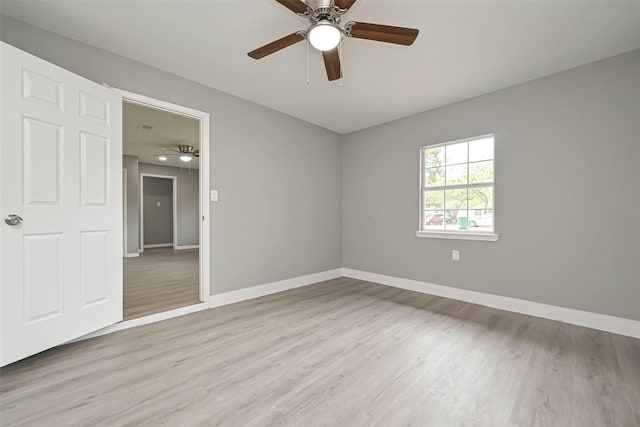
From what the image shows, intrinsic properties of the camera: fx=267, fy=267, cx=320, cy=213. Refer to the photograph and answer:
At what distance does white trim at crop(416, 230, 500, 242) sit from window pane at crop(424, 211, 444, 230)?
12cm

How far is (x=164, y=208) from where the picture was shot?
9219mm

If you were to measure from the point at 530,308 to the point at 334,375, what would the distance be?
8.02 ft

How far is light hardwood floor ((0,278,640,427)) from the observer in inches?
56.6

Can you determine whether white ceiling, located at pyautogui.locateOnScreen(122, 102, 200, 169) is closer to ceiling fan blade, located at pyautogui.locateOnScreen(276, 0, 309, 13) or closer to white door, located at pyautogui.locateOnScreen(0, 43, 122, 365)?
white door, located at pyautogui.locateOnScreen(0, 43, 122, 365)

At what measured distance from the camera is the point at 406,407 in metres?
1.50

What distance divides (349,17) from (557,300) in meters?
3.34

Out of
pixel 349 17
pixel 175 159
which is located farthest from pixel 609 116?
pixel 175 159

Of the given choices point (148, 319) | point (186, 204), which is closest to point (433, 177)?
point (148, 319)

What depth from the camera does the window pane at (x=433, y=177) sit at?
370 cm

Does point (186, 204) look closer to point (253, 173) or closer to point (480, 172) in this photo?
Result: point (253, 173)

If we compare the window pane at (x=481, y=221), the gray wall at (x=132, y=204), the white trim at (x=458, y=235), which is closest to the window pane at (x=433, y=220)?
the white trim at (x=458, y=235)

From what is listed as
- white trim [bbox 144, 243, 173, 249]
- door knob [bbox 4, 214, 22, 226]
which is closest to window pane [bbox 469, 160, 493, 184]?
door knob [bbox 4, 214, 22, 226]

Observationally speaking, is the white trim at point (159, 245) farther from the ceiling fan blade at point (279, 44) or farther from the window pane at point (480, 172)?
the window pane at point (480, 172)

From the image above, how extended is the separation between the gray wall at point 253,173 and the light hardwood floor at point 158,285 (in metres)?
0.56
